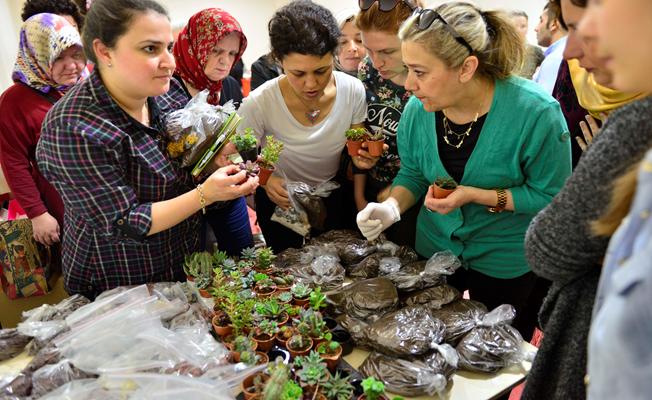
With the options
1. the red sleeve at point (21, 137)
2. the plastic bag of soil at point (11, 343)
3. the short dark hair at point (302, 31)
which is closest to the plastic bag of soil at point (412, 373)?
the plastic bag of soil at point (11, 343)

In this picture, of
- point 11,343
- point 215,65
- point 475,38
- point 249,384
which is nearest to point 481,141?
point 475,38

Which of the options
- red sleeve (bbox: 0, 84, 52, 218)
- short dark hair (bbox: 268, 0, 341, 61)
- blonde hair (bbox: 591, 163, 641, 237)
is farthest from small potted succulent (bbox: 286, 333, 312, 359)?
red sleeve (bbox: 0, 84, 52, 218)

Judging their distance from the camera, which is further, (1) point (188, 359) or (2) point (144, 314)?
(2) point (144, 314)

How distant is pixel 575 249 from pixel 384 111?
56.6 inches

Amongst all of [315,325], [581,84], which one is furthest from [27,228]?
[581,84]

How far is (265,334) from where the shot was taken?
1.45 meters

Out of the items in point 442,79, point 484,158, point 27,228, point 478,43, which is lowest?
point 27,228

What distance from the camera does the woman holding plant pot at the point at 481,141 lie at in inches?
62.6

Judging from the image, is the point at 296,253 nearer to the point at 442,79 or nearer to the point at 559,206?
the point at 442,79

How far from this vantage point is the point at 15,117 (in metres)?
2.27

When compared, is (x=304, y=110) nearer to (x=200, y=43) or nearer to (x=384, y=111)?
(x=384, y=111)

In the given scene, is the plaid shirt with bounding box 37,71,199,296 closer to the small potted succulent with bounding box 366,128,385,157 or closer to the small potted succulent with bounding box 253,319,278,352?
the small potted succulent with bounding box 253,319,278,352

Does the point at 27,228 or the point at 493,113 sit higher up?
the point at 493,113

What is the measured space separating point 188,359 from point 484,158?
1220 mm
